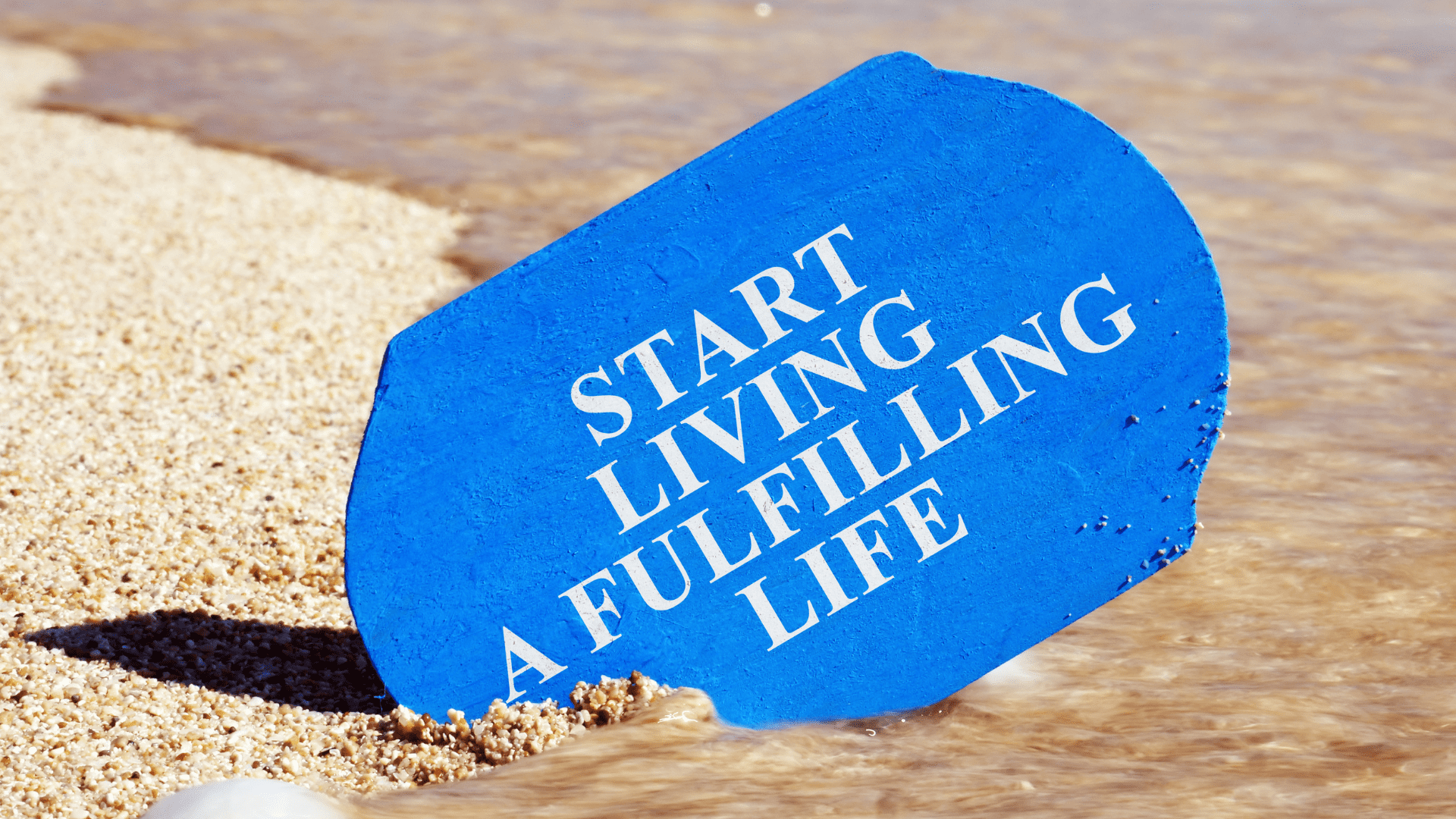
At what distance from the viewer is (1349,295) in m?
4.88

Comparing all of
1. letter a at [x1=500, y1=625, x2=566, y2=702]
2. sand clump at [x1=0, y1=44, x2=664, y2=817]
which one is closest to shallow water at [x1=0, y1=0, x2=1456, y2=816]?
letter a at [x1=500, y1=625, x2=566, y2=702]

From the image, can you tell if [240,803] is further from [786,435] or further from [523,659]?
[786,435]

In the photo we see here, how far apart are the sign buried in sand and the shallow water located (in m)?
0.20

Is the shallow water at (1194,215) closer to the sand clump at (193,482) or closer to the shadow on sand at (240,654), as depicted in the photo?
the sand clump at (193,482)

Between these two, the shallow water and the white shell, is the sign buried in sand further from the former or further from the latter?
the white shell

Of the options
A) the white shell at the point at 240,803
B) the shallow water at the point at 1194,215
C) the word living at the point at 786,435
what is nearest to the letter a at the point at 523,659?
the word living at the point at 786,435

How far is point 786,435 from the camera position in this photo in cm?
230

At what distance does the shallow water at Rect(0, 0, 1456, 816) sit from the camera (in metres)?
2.22

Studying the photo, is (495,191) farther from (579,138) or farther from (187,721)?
(187,721)

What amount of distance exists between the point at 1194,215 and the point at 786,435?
13.8ft

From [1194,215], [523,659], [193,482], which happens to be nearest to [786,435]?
[523,659]

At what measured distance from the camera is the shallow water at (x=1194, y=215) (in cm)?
222

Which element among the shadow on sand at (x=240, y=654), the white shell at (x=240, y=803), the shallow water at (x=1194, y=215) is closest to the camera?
the white shell at (x=240, y=803)

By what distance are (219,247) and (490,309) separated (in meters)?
3.13
